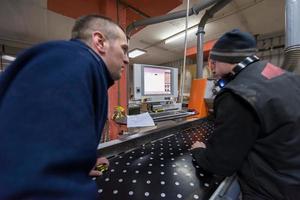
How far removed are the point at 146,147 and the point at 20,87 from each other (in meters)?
0.74

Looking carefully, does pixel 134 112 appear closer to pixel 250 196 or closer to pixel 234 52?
pixel 234 52

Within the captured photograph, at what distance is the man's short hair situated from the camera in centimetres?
60

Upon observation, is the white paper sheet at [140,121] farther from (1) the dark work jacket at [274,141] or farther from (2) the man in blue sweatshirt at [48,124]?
(2) the man in blue sweatshirt at [48,124]

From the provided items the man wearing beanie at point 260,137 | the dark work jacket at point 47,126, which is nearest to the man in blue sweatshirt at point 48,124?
the dark work jacket at point 47,126

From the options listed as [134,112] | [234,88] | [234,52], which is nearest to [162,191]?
[234,88]

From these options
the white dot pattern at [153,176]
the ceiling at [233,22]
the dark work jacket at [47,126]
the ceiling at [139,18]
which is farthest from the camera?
the ceiling at [233,22]

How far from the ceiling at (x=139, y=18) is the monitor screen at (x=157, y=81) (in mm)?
1187

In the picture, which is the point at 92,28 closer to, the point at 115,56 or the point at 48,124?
the point at 115,56

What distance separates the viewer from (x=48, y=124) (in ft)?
1.02

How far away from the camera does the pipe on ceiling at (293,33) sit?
116cm

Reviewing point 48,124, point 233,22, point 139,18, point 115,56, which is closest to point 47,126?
point 48,124

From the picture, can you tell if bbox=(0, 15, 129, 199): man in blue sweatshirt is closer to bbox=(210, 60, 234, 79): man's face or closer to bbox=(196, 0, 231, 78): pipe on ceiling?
bbox=(210, 60, 234, 79): man's face

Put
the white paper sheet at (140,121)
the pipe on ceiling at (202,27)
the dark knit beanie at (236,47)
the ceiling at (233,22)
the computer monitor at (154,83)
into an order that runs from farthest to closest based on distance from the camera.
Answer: the ceiling at (233,22) < the pipe on ceiling at (202,27) < the computer monitor at (154,83) < the white paper sheet at (140,121) < the dark knit beanie at (236,47)

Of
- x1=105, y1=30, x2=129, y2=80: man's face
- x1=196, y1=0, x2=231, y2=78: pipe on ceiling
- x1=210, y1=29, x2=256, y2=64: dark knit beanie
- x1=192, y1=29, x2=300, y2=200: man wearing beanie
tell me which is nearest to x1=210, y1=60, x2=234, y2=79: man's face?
x1=210, y1=29, x2=256, y2=64: dark knit beanie
